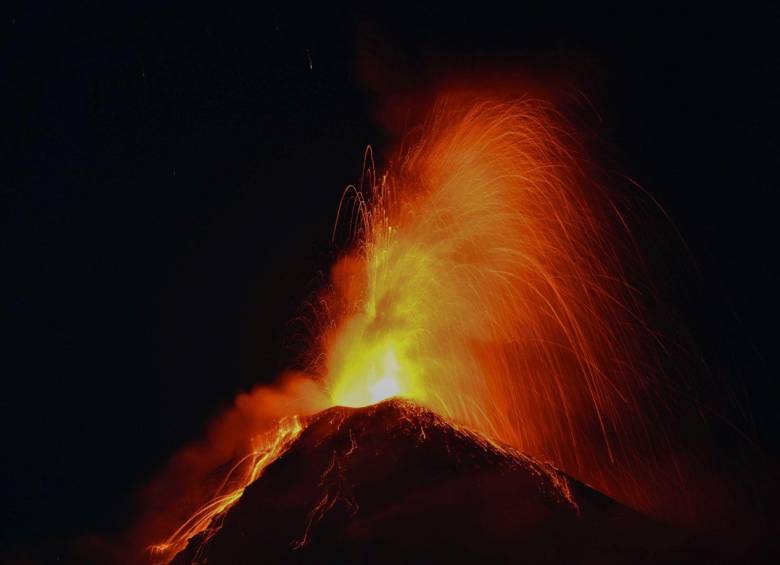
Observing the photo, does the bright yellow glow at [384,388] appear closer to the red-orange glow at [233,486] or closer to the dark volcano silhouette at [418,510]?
A: the red-orange glow at [233,486]

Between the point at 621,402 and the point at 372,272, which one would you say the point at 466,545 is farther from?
the point at 621,402

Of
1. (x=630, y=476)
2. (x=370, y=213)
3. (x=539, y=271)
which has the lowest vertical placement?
(x=630, y=476)

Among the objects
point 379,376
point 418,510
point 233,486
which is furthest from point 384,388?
point 418,510

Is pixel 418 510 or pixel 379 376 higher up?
pixel 418 510

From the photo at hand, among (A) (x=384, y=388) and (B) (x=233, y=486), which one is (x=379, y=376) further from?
(B) (x=233, y=486)

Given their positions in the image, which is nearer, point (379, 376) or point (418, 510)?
point (418, 510)

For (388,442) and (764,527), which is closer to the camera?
(388,442)

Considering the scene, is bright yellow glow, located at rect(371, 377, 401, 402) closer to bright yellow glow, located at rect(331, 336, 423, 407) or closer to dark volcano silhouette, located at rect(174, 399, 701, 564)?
bright yellow glow, located at rect(331, 336, 423, 407)

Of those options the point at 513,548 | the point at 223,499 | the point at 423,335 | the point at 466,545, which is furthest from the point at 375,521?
the point at 423,335

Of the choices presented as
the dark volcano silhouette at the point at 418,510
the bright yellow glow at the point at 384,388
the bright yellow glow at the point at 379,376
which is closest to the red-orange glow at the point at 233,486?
the dark volcano silhouette at the point at 418,510
